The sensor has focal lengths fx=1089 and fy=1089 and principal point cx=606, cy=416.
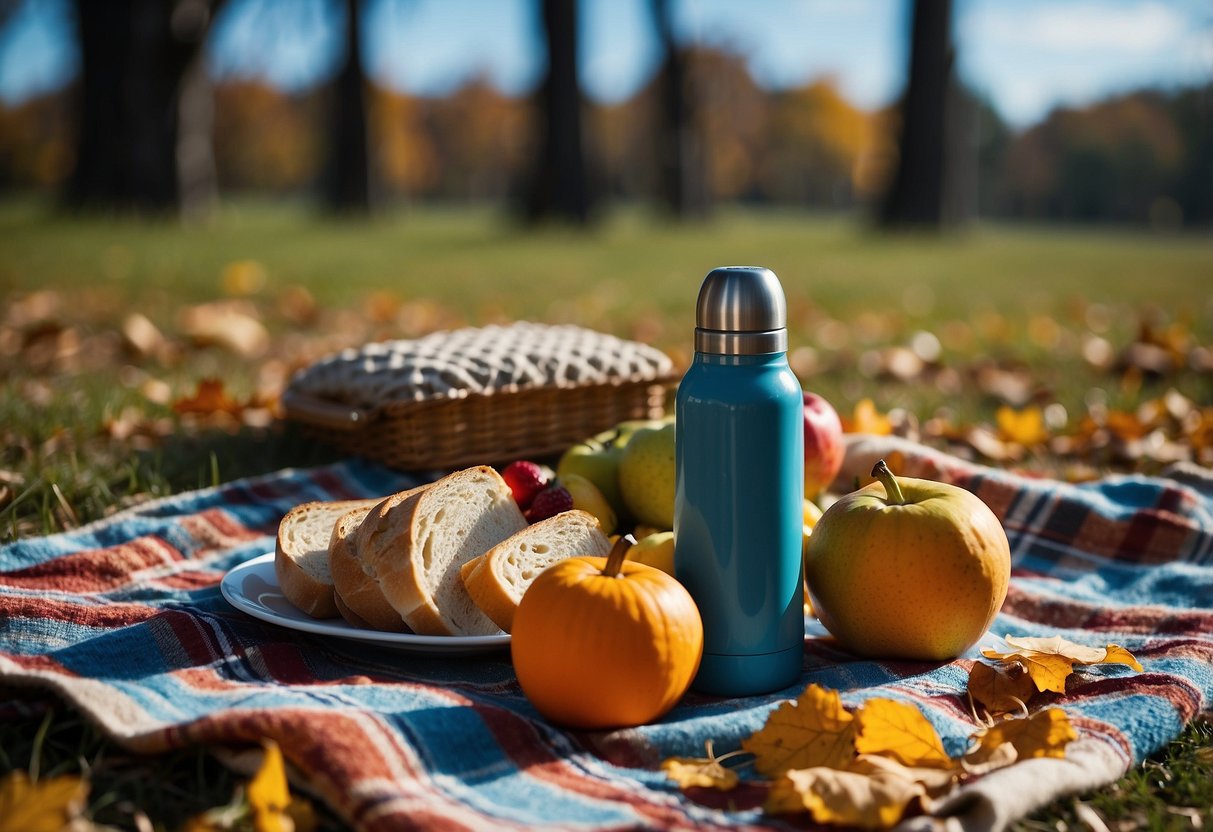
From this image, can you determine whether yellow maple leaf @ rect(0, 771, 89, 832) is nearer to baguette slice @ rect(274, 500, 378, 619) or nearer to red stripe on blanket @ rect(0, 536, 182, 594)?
baguette slice @ rect(274, 500, 378, 619)

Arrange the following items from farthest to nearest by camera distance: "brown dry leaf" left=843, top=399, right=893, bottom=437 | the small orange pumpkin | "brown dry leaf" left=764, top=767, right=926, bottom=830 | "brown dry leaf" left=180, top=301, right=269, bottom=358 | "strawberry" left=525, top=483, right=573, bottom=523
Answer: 1. "brown dry leaf" left=180, top=301, right=269, bottom=358
2. "brown dry leaf" left=843, top=399, right=893, bottom=437
3. "strawberry" left=525, top=483, right=573, bottom=523
4. the small orange pumpkin
5. "brown dry leaf" left=764, top=767, right=926, bottom=830

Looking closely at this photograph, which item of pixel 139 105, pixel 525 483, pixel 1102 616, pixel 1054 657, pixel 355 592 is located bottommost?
pixel 1102 616

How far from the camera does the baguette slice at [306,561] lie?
1.99 meters

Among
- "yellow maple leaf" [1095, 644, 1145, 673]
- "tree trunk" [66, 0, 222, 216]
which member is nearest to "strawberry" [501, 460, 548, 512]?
"yellow maple leaf" [1095, 644, 1145, 673]

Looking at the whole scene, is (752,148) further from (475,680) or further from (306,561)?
(475,680)

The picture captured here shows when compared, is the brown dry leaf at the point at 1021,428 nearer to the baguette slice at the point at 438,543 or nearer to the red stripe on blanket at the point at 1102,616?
the red stripe on blanket at the point at 1102,616

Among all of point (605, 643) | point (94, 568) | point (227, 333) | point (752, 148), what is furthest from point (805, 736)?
point (752, 148)

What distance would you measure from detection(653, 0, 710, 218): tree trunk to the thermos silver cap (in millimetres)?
20518

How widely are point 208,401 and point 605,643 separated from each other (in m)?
2.33

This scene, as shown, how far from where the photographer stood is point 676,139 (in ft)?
74.6

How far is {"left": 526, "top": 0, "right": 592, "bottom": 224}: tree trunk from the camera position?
593 inches

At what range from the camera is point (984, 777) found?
1.51 metres

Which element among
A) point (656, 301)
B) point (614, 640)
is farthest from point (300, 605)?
point (656, 301)

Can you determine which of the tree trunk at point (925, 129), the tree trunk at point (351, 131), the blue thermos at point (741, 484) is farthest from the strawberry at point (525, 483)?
the tree trunk at point (351, 131)
